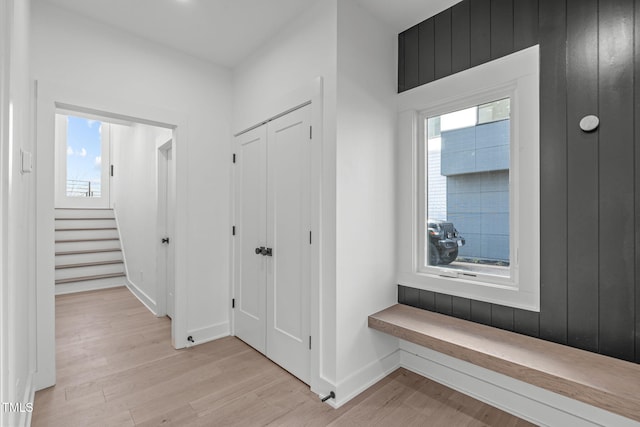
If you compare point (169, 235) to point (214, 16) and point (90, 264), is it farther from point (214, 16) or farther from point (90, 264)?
point (90, 264)

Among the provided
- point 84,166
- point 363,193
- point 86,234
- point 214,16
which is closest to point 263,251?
point 363,193

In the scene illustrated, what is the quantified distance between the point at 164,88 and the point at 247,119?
76 cm

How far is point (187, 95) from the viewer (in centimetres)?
289

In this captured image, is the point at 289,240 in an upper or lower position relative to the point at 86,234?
upper

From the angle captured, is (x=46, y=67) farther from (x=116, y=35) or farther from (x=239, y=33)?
(x=239, y=33)

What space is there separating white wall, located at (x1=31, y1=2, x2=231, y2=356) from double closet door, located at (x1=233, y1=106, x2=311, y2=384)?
0.20 metres

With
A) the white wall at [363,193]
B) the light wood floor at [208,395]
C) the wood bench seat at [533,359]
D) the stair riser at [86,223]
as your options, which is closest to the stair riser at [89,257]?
the stair riser at [86,223]

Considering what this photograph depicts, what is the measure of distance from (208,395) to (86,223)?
5.52 metres

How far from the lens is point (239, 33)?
2.56 meters

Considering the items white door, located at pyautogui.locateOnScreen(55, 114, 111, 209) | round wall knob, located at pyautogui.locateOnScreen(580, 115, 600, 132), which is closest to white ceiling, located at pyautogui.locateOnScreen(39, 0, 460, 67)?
round wall knob, located at pyautogui.locateOnScreen(580, 115, 600, 132)

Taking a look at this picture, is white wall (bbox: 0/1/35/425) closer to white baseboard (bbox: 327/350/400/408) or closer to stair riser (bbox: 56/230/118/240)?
white baseboard (bbox: 327/350/400/408)

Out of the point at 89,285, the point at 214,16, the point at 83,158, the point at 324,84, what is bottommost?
the point at 89,285

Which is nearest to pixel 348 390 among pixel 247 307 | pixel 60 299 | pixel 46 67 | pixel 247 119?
pixel 247 307

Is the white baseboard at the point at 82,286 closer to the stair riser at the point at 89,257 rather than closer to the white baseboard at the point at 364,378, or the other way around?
the stair riser at the point at 89,257
